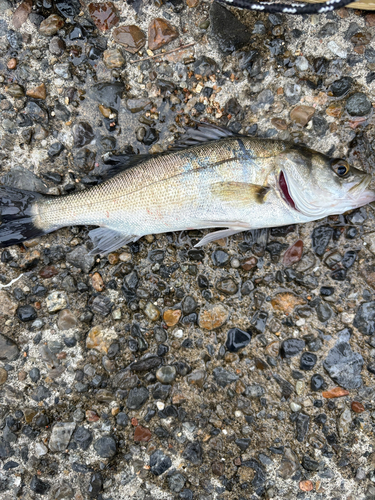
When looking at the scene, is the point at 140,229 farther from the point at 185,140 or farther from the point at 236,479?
the point at 236,479

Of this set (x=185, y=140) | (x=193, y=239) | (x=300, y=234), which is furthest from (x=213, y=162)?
(x=300, y=234)

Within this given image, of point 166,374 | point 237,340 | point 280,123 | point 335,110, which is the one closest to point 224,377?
point 237,340

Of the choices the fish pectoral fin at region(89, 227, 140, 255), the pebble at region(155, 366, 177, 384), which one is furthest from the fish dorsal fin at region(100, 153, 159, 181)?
the pebble at region(155, 366, 177, 384)

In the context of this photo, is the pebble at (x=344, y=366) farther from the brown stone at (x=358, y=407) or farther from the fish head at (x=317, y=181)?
the fish head at (x=317, y=181)

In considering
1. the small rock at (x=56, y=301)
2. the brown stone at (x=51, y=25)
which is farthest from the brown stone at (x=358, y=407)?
the brown stone at (x=51, y=25)

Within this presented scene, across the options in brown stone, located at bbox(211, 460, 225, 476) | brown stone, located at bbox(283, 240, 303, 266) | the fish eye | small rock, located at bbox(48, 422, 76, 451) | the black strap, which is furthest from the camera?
brown stone, located at bbox(283, 240, 303, 266)

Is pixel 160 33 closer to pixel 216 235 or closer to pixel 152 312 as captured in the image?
pixel 216 235

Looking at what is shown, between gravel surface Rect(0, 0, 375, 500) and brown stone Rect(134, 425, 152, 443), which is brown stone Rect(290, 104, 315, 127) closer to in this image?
gravel surface Rect(0, 0, 375, 500)
